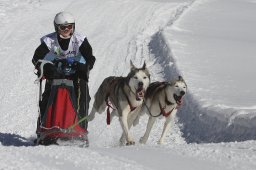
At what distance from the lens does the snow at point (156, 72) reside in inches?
209

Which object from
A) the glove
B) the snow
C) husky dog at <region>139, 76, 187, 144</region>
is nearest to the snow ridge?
the snow

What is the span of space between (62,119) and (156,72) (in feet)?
20.4

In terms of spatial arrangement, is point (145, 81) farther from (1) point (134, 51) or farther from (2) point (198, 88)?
(1) point (134, 51)

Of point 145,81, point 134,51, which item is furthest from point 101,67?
point 145,81

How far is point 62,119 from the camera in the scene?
22.0ft

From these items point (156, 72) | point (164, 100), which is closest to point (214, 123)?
point (164, 100)

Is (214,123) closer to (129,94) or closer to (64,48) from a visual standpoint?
(129,94)

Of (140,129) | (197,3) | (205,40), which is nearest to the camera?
(140,129)

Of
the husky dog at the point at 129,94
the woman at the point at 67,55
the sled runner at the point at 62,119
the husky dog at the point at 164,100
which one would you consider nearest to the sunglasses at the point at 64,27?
the woman at the point at 67,55

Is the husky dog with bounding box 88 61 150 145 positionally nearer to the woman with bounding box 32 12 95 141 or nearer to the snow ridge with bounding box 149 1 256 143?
the woman with bounding box 32 12 95 141

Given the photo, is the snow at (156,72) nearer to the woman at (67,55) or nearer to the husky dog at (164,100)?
the husky dog at (164,100)

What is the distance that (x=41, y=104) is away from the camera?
6945mm

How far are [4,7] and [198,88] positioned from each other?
11131 mm

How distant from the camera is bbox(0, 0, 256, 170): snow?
5.32 m
